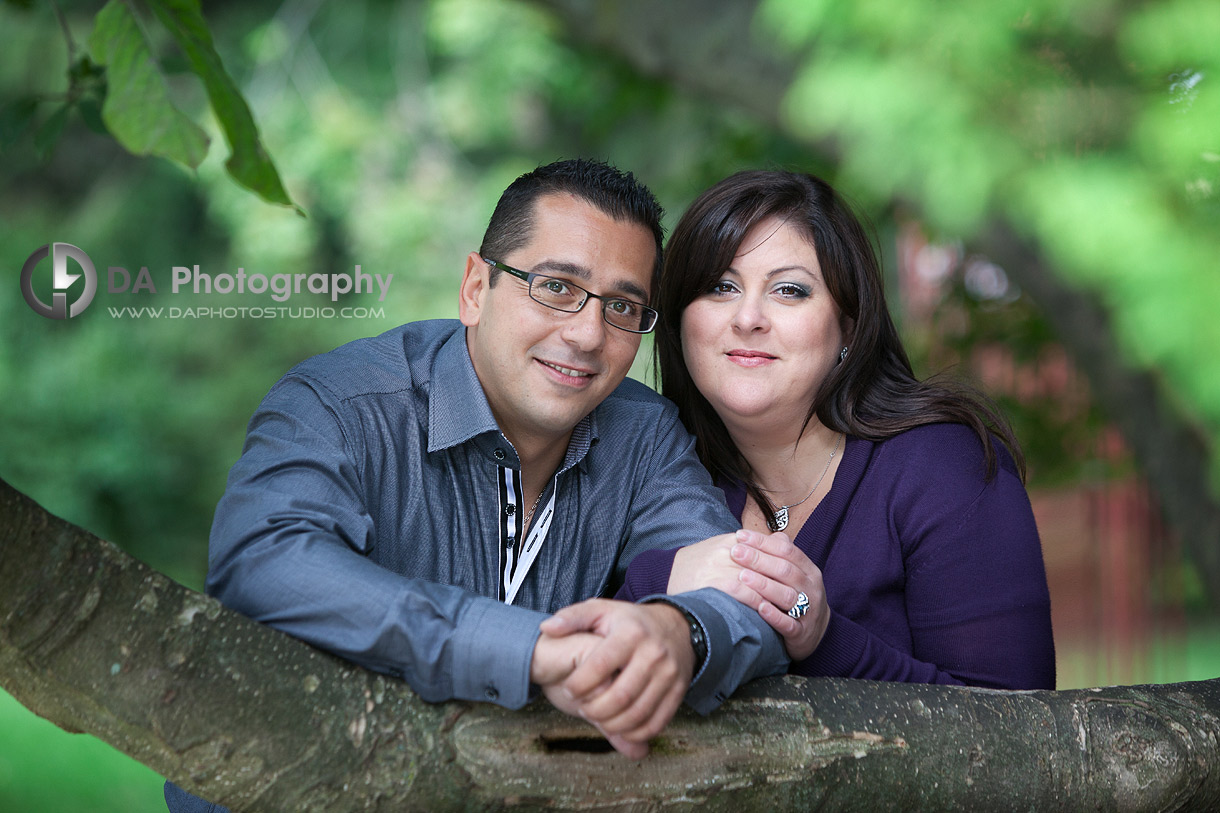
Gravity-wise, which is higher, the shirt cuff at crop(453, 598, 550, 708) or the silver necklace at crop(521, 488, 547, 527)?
the silver necklace at crop(521, 488, 547, 527)

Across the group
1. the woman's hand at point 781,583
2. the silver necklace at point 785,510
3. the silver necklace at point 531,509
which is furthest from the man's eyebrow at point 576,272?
the silver necklace at point 785,510

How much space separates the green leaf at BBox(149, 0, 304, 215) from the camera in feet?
4.54

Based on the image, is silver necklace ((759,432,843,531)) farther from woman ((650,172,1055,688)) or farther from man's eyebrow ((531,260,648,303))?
man's eyebrow ((531,260,648,303))

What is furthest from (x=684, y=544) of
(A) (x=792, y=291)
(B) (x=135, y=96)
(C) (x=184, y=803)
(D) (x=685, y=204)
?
(D) (x=685, y=204)

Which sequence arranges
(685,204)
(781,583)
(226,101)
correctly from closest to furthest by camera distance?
(226,101), (781,583), (685,204)

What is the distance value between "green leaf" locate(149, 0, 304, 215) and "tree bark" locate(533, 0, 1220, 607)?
131 inches

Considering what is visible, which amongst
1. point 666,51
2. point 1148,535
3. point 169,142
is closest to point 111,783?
point 666,51

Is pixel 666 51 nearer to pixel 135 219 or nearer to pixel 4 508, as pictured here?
pixel 4 508

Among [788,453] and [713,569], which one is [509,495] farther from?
[788,453]

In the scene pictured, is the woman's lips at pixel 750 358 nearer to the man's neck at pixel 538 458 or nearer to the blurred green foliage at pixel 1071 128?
the man's neck at pixel 538 458

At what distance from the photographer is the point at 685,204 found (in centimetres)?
622

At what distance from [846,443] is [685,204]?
3.93m

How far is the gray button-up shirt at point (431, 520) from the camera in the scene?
4.52 feet

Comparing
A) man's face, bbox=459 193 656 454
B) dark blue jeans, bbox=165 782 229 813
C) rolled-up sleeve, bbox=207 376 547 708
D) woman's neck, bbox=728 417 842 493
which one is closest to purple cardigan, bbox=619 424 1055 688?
woman's neck, bbox=728 417 842 493
